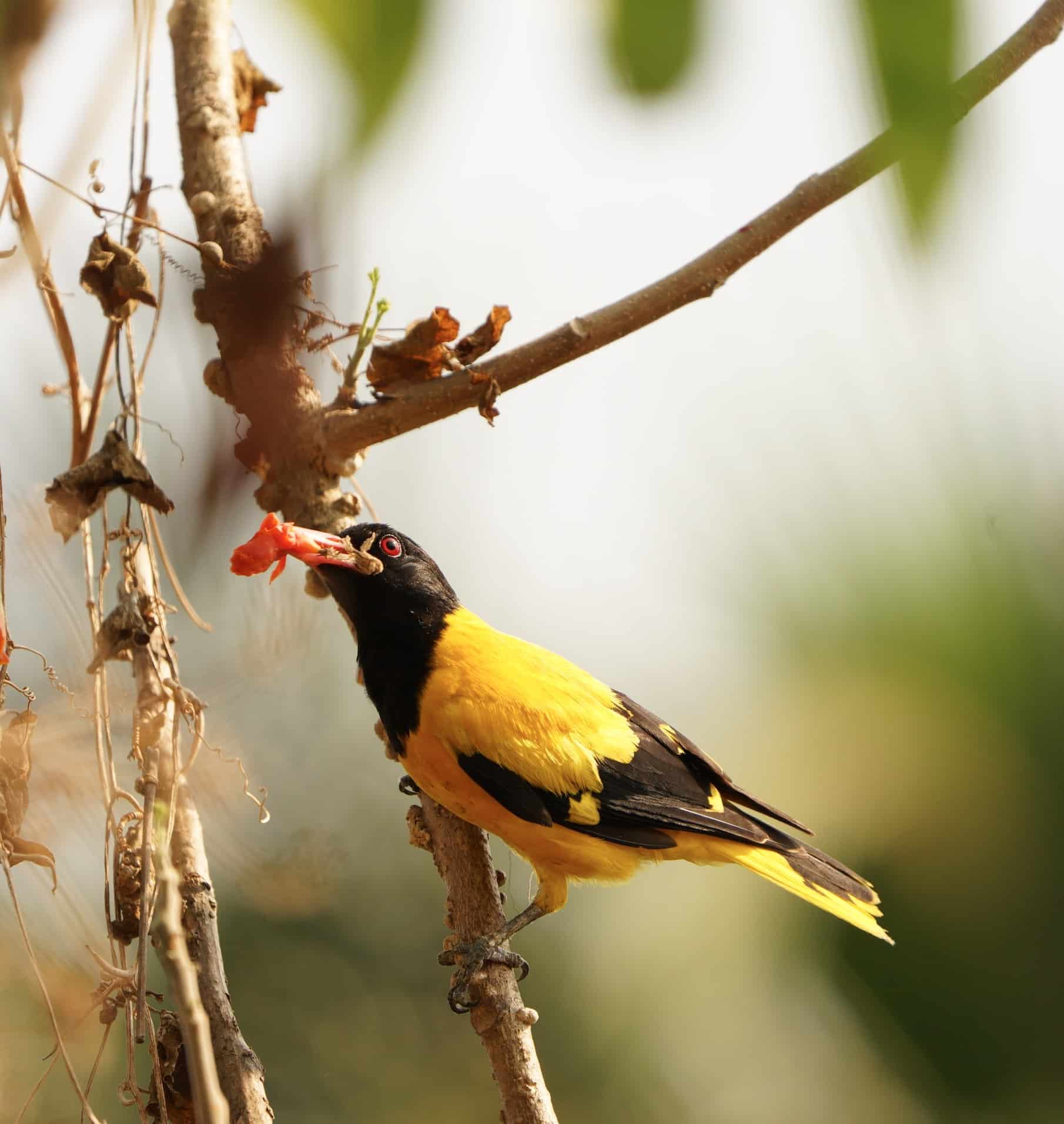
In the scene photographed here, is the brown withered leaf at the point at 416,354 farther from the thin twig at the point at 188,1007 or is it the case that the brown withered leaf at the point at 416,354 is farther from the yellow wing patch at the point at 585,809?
the thin twig at the point at 188,1007

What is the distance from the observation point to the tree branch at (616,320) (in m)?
1.53

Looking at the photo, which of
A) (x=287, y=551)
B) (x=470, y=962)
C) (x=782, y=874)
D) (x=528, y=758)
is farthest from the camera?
(x=782, y=874)

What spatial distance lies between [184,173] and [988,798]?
2471 millimetres

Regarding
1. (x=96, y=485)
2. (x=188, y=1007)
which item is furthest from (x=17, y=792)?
(x=188, y=1007)

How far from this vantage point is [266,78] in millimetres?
2018

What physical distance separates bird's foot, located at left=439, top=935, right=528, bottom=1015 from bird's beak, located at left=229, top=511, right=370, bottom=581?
622 mm

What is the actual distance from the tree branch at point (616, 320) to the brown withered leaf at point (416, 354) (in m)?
0.02

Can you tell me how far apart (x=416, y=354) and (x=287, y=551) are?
0.39 metres

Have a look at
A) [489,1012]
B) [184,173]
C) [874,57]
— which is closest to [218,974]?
[489,1012]

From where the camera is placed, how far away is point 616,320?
1.57 m

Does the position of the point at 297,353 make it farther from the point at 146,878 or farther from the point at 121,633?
the point at 146,878

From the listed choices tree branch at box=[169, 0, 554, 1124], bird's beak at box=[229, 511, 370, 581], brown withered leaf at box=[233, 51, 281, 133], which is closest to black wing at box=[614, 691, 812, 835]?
tree branch at box=[169, 0, 554, 1124]

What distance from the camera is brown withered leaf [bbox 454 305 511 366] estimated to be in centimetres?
160

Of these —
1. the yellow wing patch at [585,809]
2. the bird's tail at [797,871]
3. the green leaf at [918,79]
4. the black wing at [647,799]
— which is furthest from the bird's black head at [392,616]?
the green leaf at [918,79]
